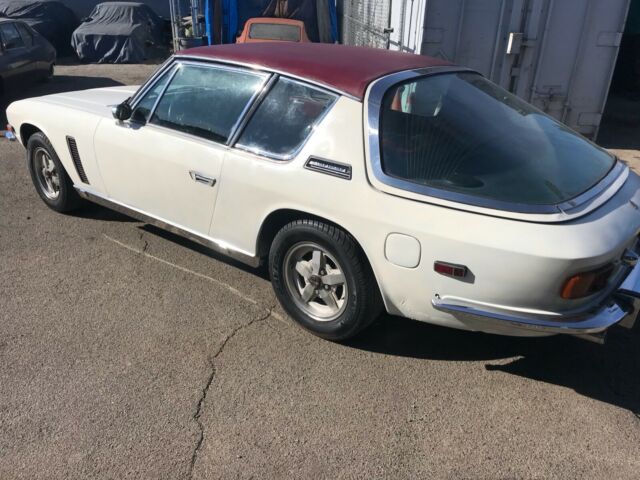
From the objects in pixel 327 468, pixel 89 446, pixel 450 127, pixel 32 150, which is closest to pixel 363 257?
pixel 450 127

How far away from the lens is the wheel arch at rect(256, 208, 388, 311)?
9.43ft

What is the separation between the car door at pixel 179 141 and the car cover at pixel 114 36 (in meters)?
12.9

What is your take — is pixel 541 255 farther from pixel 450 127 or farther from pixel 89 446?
pixel 89 446

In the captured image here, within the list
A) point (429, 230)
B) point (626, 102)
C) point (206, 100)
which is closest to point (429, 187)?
point (429, 230)

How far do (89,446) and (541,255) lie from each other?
214 cm

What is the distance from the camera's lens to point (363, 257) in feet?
9.48

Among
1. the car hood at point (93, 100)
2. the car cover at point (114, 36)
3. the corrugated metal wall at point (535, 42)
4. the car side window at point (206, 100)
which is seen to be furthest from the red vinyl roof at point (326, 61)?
the car cover at point (114, 36)

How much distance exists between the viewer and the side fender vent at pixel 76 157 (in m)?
4.25

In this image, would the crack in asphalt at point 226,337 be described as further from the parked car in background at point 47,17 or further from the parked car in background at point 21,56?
the parked car in background at point 47,17

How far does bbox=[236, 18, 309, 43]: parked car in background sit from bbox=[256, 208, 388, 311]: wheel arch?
29.8ft

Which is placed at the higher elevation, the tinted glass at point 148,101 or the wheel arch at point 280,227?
the tinted glass at point 148,101

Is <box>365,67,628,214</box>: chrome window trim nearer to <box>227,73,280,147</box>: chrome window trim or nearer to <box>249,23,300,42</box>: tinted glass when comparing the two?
<box>227,73,280,147</box>: chrome window trim

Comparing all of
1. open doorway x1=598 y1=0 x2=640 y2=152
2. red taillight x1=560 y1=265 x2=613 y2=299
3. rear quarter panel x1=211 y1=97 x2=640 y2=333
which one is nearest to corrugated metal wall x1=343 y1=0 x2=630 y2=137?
open doorway x1=598 y1=0 x2=640 y2=152

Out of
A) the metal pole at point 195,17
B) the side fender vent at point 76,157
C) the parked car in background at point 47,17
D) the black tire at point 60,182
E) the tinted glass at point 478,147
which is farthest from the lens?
the parked car in background at point 47,17
